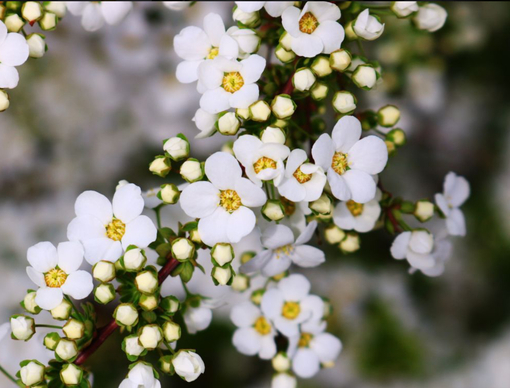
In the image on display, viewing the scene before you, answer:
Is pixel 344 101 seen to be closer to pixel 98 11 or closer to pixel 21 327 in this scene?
pixel 98 11

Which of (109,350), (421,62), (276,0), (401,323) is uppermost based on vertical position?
(276,0)

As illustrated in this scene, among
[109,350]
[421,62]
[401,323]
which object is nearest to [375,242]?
[401,323]

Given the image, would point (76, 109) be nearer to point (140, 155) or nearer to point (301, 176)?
point (140, 155)

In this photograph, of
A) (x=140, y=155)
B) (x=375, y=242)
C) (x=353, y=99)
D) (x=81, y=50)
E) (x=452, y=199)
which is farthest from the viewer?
(x=375, y=242)

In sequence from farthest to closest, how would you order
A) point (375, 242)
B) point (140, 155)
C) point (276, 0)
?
1. point (375, 242)
2. point (140, 155)
3. point (276, 0)

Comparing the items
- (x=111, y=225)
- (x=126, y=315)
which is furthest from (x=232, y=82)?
(x=126, y=315)

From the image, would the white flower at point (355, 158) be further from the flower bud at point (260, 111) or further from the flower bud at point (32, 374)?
the flower bud at point (32, 374)
